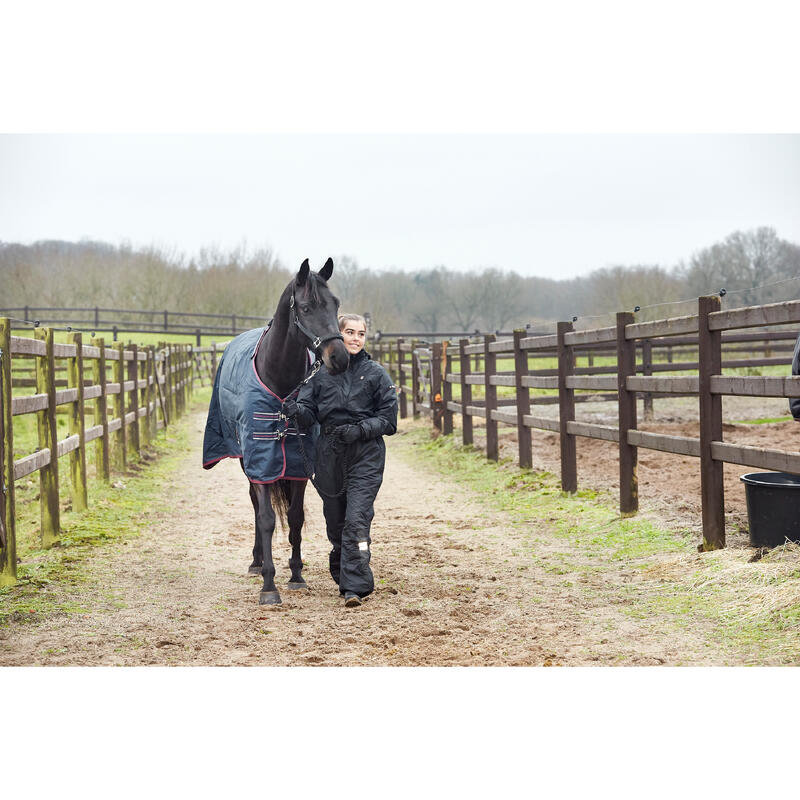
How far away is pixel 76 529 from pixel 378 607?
3.01 meters

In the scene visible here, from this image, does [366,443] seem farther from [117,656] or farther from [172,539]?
[172,539]

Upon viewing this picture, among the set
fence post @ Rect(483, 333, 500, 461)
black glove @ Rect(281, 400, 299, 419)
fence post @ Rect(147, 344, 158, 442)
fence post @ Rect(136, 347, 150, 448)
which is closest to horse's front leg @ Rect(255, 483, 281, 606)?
black glove @ Rect(281, 400, 299, 419)

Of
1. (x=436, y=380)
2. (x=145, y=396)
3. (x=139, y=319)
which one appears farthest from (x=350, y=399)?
(x=139, y=319)

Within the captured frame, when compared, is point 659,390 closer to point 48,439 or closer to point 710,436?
point 710,436

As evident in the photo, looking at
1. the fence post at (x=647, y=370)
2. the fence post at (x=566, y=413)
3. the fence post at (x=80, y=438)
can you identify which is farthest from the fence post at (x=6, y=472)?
the fence post at (x=647, y=370)

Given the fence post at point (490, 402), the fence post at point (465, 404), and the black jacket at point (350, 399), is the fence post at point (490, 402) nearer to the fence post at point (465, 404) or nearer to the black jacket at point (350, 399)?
the fence post at point (465, 404)

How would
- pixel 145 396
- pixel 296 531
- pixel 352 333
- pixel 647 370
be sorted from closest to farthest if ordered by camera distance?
pixel 352 333
pixel 296 531
pixel 145 396
pixel 647 370

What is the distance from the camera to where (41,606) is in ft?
13.4

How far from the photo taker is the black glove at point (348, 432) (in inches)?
164

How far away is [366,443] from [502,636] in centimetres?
128

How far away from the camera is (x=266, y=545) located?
428 centimetres

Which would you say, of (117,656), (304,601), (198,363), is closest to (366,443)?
(304,601)

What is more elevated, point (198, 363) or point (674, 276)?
point (674, 276)

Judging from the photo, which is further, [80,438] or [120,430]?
[120,430]
